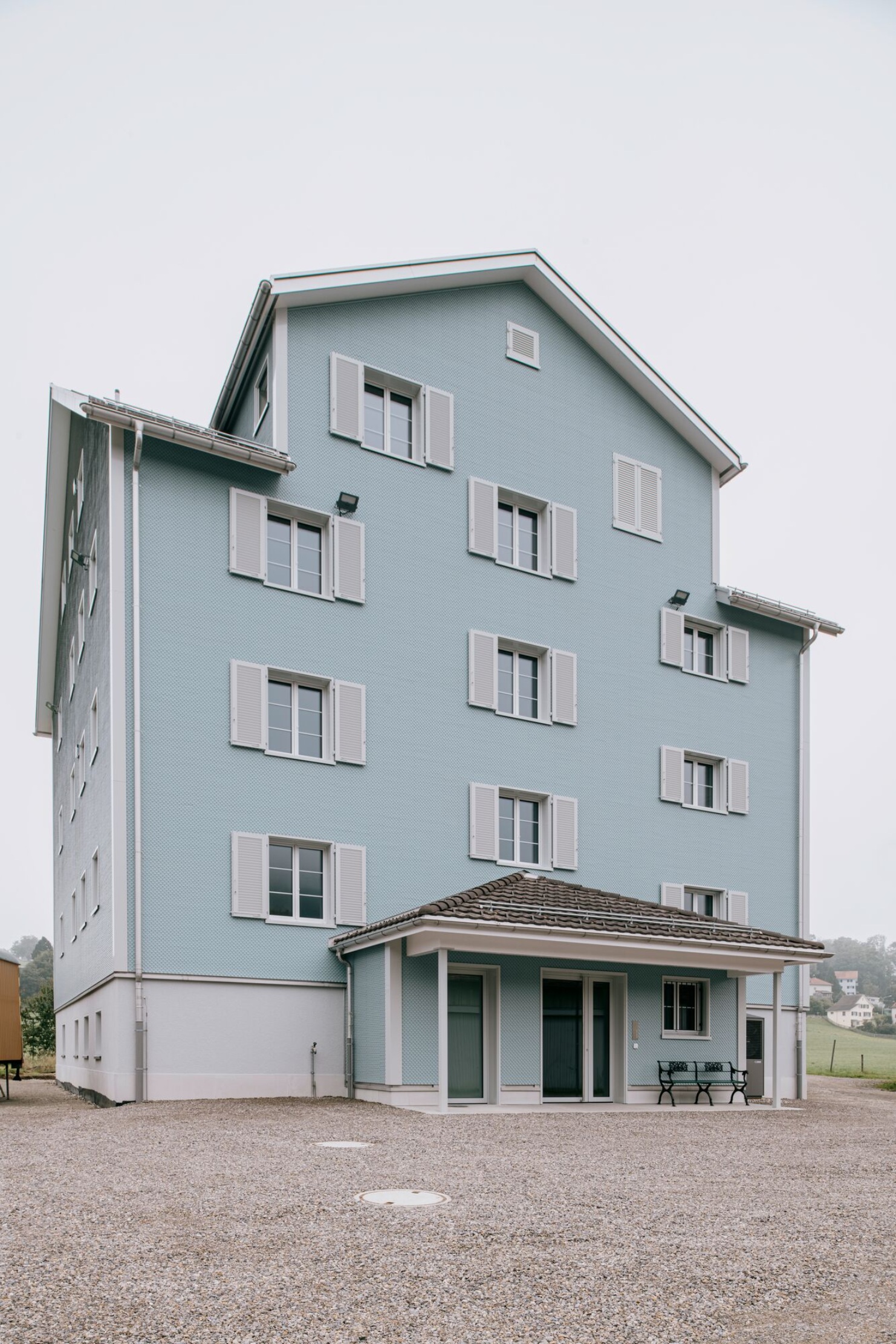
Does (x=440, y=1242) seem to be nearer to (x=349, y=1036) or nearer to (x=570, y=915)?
(x=570, y=915)

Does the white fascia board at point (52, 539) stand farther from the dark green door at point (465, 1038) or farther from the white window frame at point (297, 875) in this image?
the dark green door at point (465, 1038)

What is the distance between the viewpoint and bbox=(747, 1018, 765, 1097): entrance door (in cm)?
2222

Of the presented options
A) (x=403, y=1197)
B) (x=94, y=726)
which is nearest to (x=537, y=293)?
(x=94, y=726)

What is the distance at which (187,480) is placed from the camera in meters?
17.6

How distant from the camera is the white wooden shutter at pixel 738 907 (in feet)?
76.2

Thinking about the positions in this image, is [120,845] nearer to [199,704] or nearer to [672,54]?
[199,704]

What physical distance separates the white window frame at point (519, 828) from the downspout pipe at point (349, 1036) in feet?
12.0

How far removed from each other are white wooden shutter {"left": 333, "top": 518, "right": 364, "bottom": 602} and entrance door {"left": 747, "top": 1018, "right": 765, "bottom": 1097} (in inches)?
467

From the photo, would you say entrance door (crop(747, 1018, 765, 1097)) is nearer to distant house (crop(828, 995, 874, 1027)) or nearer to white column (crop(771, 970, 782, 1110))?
white column (crop(771, 970, 782, 1110))

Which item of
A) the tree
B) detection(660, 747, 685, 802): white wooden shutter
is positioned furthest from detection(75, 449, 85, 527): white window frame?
the tree

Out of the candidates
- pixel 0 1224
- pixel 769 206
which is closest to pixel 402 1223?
pixel 0 1224

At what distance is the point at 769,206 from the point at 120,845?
11884mm

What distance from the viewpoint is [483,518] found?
20688 millimetres

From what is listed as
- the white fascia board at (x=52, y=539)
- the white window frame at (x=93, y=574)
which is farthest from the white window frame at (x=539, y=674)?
the white fascia board at (x=52, y=539)
